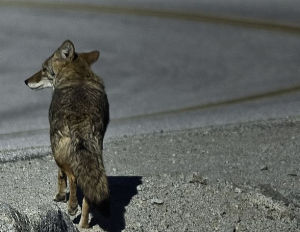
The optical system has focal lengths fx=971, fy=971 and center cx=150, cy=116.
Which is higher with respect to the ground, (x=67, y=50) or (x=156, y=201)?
(x=67, y=50)

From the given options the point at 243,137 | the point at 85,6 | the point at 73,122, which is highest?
the point at 73,122

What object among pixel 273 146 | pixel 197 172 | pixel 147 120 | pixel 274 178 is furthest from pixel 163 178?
pixel 147 120

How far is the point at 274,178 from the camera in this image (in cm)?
862

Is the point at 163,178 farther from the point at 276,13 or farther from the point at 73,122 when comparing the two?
the point at 276,13

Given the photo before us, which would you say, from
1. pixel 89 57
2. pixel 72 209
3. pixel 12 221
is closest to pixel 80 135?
pixel 72 209

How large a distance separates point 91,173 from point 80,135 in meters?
0.35

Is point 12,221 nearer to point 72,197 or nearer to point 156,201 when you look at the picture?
point 72,197

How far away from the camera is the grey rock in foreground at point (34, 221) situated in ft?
20.1

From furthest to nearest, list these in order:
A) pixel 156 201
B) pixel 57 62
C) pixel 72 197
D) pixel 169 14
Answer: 1. pixel 169 14
2. pixel 57 62
3. pixel 156 201
4. pixel 72 197

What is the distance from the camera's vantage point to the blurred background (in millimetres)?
11211

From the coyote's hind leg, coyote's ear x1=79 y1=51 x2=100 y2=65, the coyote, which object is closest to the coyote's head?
coyote's ear x1=79 y1=51 x2=100 y2=65

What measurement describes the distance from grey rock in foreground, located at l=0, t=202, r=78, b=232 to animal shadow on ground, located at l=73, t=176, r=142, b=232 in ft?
1.29

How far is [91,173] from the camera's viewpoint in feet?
22.6

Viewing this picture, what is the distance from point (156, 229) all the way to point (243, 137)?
9.59 feet
